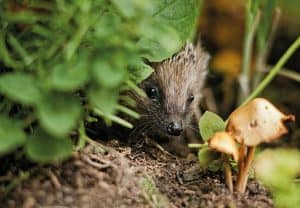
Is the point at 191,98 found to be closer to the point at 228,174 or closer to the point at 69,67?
the point at 228,174

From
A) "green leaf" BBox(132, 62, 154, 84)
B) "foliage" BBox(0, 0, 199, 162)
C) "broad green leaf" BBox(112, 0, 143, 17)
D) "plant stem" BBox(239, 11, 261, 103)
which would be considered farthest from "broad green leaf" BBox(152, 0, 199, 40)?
"plant stem" BBox(239, 11, 261, 103)

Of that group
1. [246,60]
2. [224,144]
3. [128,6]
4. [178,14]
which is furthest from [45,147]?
[246,60]

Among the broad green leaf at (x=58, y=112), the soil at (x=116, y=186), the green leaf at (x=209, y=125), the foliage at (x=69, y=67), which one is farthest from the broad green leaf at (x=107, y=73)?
the green leaf at (x=209, y=125)

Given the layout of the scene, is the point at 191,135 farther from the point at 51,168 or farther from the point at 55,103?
the point at 55,103

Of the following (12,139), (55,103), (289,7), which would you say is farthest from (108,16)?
(289,7)

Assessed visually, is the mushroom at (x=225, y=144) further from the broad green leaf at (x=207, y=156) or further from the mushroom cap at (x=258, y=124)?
the broad green leaf at (x=207, y=156)

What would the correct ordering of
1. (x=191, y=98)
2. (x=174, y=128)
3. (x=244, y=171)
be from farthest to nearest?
(x=191, y=98) < (x=174, y=128) < (x=244, y=171)
